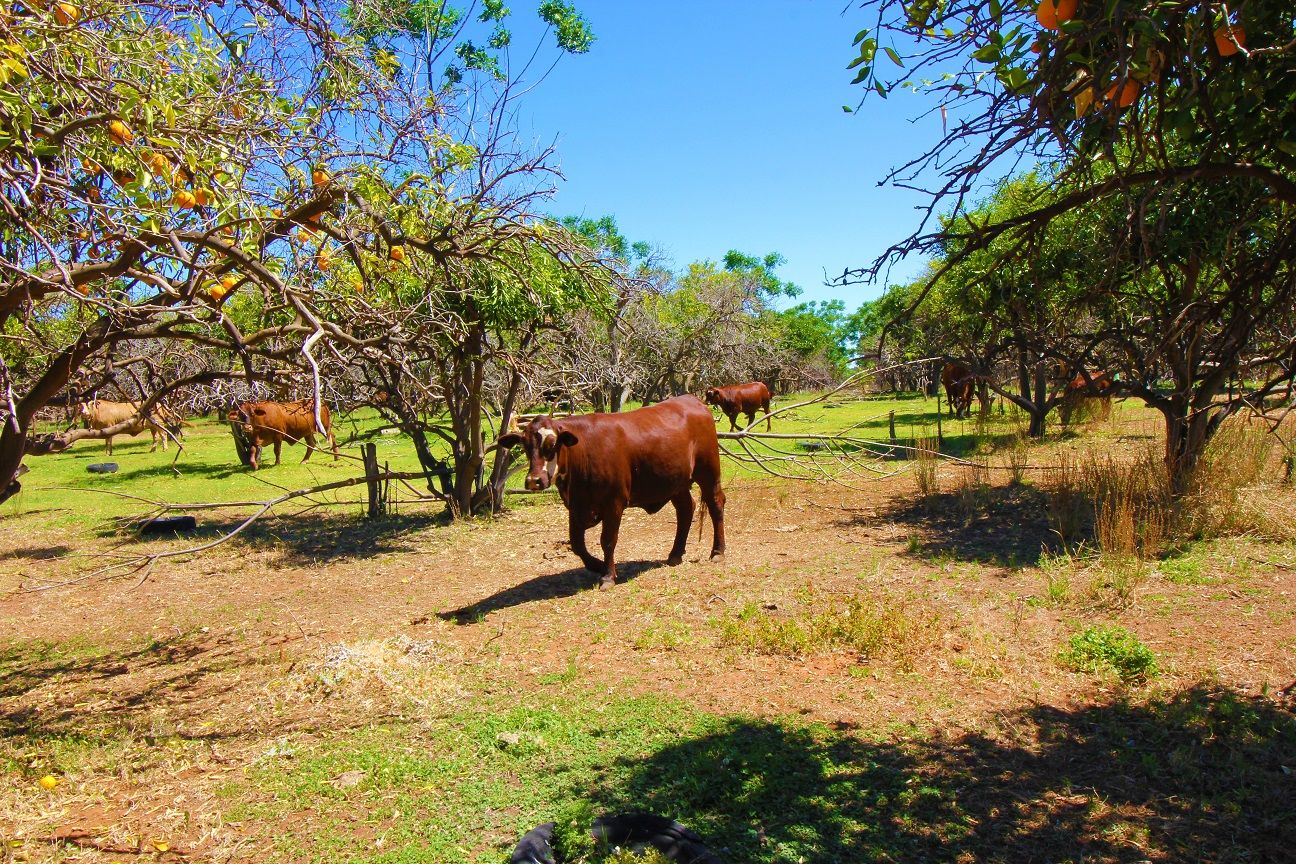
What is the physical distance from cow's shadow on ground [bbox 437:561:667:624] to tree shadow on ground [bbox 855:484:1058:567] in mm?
2974

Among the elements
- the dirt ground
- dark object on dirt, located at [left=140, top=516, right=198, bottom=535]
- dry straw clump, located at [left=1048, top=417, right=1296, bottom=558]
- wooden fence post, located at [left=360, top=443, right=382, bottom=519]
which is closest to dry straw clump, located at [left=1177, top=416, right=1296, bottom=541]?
dry straw clump, located at [left=1048, top=417, right=1296, bottom=558]

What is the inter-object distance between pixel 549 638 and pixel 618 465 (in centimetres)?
195

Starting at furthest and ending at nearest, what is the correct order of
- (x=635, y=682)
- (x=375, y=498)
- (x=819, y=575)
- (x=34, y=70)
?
(x=375, y=498) → (x=819, y=575) → (x=635, y=682) → (x=34, y=70)

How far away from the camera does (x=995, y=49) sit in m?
3.01

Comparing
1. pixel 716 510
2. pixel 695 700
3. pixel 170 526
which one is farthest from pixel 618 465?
pixel 170 526

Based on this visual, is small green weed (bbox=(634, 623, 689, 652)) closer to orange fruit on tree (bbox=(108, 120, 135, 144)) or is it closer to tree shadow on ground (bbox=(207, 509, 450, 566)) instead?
orange fruit on tree (bbox=(108, 120, 135, 144))

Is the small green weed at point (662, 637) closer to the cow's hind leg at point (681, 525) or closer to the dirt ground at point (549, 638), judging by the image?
the dirt ground at point (549, 638)

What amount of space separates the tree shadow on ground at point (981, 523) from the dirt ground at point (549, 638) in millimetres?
48

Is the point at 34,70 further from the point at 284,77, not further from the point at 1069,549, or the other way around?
the point at 1069,549

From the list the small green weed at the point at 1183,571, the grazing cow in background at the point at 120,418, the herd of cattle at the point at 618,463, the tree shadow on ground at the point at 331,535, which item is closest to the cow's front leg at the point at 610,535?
the herd of cattle at the point at 618,463

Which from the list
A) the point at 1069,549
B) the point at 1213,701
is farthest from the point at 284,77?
the point at 1069,549

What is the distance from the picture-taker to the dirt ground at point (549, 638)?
15.5 ft

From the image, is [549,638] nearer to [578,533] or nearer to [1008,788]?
[578,533]

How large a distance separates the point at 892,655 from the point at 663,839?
281cm
